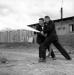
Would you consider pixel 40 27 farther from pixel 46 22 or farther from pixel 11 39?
pixel 11 39

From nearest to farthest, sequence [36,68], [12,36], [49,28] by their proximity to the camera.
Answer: [36,68] → [49,28] → [12,36]

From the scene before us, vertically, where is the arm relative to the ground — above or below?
above

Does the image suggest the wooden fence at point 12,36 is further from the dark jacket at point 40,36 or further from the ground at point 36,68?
the ground at point 36,68

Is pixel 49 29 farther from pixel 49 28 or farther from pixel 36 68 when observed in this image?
pixel 36 68

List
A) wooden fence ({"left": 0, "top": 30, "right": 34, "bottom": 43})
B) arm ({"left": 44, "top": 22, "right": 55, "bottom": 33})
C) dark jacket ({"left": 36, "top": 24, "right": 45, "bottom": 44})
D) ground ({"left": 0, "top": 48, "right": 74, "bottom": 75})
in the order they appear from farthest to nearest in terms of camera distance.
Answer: wooden fence ({"left": 0, "top": 30, "right": 34, "bottom": 43})
dark jacket ({"left": 36, "top": 24, "right": 45, "bottom": 44})
arm ({"left": 44, "top": 22, "right": 55, "bottom": 33})
ground ({"left": 0, "top": 48, "right": 74, "bottom": 75})

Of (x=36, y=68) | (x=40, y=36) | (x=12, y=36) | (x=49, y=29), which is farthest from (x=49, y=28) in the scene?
(x=12, y=36)

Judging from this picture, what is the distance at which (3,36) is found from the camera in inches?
888

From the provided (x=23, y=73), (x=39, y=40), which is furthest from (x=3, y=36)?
(x=23, y=73)

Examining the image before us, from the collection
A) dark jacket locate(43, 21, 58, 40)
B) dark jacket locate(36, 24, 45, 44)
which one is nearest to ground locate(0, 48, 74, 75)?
dark jacket locate(36, 24, 45, 44)

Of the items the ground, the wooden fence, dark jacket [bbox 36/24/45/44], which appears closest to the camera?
the ground

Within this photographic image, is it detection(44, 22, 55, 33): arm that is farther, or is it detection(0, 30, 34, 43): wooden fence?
detection(0, 30, 34, 43): wooden fence

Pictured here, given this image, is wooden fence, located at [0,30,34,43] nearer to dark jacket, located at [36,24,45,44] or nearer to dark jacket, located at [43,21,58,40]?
dark jacket, located at [36,24,45,44]

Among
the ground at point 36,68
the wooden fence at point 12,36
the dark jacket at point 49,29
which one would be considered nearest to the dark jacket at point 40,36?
the dark jacket at point 49,29

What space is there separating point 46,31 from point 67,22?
19.3 meters
